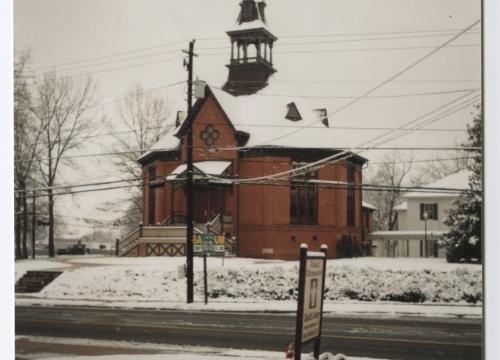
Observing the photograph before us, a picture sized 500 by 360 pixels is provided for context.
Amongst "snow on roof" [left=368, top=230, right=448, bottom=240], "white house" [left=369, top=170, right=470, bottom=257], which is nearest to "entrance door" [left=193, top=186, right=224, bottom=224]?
"snow on roof" [left=368, top=230, right=448, bottom=240]

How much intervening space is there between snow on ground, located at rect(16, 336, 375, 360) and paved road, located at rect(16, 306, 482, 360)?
0.05 meters

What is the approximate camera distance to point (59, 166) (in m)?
6.26

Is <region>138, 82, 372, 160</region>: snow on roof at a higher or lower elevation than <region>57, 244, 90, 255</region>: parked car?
higher

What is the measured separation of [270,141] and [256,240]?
0.91m

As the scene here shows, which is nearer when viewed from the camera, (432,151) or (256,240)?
(432,151)

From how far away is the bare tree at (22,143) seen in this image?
6098mm

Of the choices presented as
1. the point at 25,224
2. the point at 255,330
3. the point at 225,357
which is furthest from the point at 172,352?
the point at 25,224

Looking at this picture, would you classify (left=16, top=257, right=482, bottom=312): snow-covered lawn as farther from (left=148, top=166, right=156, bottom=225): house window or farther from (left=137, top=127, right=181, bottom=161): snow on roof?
(left=137, top=127, right=181, bottom=161): snow on roof

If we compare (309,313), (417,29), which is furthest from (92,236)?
(417,29)

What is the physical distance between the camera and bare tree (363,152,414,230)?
543 centimetres

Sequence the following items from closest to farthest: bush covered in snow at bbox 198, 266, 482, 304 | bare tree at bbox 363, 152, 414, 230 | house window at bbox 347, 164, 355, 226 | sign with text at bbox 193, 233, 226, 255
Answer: bush covered in snow at bbox 198, 266, 482, 304, bare tree at bbox 363, 152, 414, 230, house window at bbox 347, 164, 355, 226, sign with text at bbox 193, 233, 226, 255

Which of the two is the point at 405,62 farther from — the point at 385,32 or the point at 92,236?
the point at 92,236

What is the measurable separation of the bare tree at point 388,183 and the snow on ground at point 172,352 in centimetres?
115

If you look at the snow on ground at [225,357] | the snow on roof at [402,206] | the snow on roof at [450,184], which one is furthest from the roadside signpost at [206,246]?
the snow on roof at [450,184]
